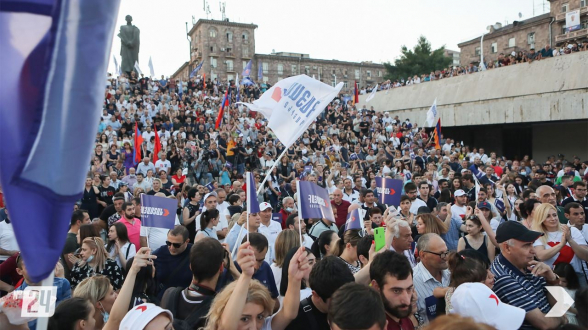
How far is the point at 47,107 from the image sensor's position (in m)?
1.56

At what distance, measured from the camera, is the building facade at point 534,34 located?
162 ft

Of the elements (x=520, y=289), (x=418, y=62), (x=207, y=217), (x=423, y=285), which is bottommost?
(x=423, y=285)

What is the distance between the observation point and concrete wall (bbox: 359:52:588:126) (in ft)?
71.6

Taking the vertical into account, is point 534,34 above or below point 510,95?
above

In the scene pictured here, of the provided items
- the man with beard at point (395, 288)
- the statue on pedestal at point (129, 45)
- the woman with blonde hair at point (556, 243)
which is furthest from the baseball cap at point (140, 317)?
the statue on pedestal at point (129, 45)

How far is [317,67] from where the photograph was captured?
78562mm

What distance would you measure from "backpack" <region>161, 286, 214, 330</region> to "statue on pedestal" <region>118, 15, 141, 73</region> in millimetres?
29731

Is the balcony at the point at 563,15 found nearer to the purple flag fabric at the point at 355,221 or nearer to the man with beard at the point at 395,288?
the purple flag fabric at the point at 355,221

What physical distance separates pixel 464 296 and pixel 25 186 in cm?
232

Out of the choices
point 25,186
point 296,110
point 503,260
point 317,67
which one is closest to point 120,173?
point 296,110

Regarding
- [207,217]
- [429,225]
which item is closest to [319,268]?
[429,225]

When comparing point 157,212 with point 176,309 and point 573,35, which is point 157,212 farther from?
point 573,35

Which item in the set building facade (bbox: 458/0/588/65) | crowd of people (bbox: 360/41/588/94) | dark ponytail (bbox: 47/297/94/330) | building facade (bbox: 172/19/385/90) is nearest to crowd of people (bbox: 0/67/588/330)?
dark ponytail (bbox: 47/297/94/330)

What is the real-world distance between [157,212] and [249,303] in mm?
2763
